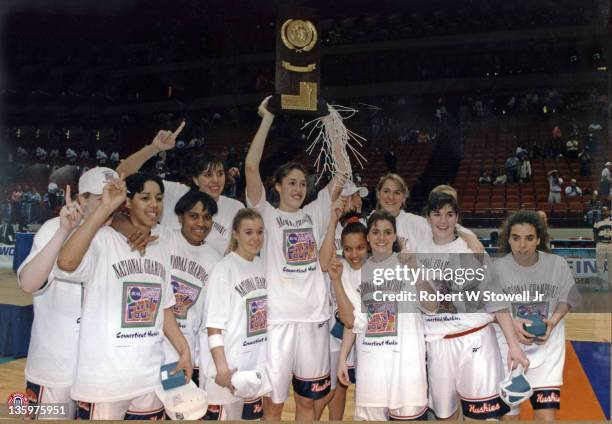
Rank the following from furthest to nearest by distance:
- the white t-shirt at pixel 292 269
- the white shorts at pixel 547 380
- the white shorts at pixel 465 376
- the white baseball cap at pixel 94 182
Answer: the white t-shirt at pixel 292 269
the white shorts at pixel 547 380
the white shorts at pixel 465 376
the white baseball cap at pixel 94 182

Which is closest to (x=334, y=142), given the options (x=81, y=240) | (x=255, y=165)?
(x=255, y=165)

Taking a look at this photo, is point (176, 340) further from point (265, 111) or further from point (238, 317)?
point (265, 111)

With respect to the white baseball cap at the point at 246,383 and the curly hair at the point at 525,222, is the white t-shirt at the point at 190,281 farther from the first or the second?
the curly hair at the point at 525,222

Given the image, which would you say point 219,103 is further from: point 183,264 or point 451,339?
point 451,339

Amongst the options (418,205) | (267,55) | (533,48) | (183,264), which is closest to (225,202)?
(183,264)

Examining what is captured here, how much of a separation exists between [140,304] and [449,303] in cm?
158

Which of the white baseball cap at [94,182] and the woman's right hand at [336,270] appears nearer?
the white baseball cap at [94,182]

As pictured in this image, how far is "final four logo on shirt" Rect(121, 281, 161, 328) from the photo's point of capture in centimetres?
Answer: 238

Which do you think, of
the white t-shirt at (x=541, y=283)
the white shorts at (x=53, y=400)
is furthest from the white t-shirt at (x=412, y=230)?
the white shorts at (x=53, y=400)

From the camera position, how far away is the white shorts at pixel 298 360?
2889 mm

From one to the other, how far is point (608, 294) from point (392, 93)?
6.35ft

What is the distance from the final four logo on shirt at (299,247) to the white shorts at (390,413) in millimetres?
829

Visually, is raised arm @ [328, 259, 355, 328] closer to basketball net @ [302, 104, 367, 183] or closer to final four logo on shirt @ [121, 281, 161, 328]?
basketball net @ [302, 104, 367, 183]

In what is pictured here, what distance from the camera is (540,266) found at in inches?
114
